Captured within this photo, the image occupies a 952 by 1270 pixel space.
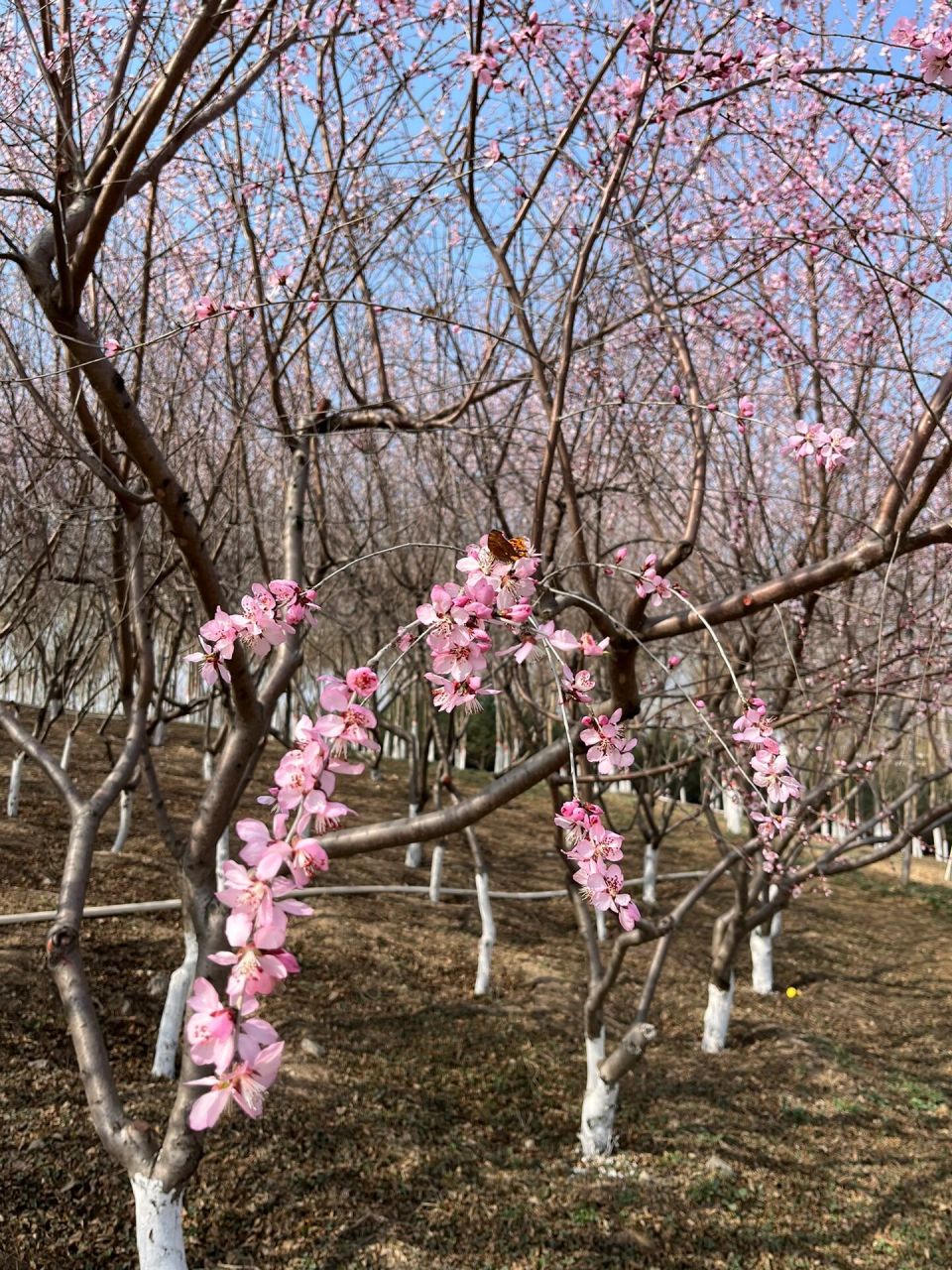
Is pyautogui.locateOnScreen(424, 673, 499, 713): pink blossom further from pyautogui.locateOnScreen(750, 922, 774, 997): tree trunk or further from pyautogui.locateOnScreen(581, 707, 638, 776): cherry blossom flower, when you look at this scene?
pyautogui.locateOnScreen(750, 922, 774, 997): tree trunk

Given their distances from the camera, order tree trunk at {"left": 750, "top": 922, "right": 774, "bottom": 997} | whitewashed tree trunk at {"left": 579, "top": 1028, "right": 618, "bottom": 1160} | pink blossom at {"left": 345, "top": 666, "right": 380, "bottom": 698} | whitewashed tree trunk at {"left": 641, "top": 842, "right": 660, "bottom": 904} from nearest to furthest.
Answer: pink blossom at {"left": 345, "top": 666, "right": 380, "bottom": 698}, whitewashed tree trunk at {"left": 579, "top": 1028, "right": 618, "bottom": 1160}, tree trunk at {"left": 750, "top": 922, "right": 774, "bottom": 997}, whitewashed tree trunk at {"left": 641, "top": 842, "right": 660, "bottom": 904}

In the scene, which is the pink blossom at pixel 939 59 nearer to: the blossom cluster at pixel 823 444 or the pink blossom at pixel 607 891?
the blossom cluster at pixel 823 444

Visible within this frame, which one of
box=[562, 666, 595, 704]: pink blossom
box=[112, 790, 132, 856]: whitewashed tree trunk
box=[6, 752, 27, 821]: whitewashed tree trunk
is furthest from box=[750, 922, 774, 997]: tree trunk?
box=[6, 752, 27, 821]: whitewashed tree trunk

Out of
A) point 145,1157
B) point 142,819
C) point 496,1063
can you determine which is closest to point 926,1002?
point 496,1063

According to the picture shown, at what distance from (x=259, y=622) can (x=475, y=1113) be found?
3.38 metres

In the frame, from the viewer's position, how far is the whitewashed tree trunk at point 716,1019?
199 inches

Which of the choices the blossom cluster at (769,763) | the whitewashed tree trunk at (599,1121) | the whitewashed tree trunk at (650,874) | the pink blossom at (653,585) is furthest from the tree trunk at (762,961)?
the blossom cluster at (769,763)

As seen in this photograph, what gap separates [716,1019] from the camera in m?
5.10

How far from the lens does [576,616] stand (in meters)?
8.70

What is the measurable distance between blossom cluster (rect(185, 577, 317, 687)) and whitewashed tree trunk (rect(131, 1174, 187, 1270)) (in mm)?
1667

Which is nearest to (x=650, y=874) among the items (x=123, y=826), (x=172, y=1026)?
(x=123, y=826)

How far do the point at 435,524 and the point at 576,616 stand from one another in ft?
10.5

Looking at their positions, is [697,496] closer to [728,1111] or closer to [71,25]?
[71,25]

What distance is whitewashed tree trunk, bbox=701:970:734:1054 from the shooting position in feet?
16.6
